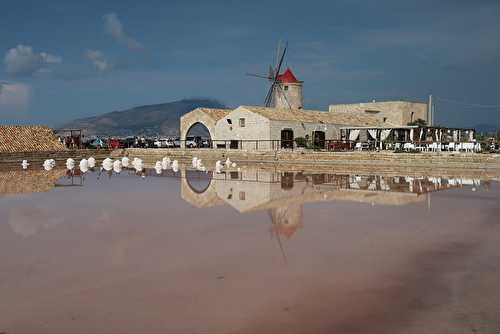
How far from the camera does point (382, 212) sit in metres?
8.70

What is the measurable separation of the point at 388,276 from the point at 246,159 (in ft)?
69.0

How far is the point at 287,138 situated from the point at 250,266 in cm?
2451

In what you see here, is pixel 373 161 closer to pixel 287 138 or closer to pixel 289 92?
pixel 287 138

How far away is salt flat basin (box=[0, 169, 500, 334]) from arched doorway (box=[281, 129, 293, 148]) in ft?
62.3

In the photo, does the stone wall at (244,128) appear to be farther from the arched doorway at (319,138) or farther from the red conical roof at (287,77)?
the red conical roof at (287,77)

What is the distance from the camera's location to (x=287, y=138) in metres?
A: 29.2

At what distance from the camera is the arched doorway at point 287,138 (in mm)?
28844

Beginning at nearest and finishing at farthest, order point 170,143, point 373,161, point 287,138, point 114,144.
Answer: point 373,161, point 287,138, point 114,144, point 170,143

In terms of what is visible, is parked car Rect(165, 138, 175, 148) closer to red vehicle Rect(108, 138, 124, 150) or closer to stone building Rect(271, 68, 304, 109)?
red vehicle Rect(108, 138, 124, 150)

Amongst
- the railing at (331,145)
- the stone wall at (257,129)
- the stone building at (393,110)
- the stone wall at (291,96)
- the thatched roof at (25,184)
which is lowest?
the thatched roof at (25,184)

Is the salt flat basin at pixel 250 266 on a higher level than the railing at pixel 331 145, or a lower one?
lower

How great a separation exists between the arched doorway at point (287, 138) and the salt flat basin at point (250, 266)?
62.3ft

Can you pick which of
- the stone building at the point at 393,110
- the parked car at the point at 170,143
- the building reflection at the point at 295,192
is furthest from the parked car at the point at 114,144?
the building reflection at the point at 295,192

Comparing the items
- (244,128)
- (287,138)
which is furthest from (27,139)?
(287,138)
